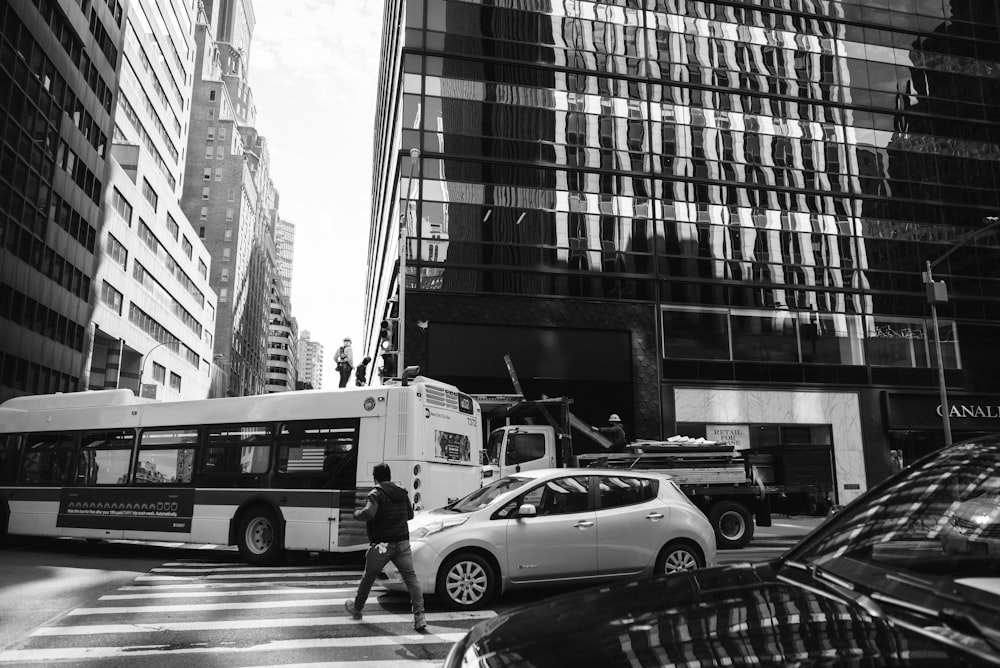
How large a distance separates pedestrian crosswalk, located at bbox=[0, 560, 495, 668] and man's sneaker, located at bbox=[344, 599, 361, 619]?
0.11m

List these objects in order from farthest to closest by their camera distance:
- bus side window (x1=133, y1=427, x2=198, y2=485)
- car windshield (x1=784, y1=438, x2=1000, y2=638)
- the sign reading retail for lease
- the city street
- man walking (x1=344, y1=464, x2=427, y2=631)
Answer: the sign reading retail for lease
bus side window (x1=133, y1=427, x2=198, y2=485)
man walking (x1=344, y1=464, x2=427, y2=631)
the city street
car windshield (x1=784, y1=438, x2=1000, y2=638)

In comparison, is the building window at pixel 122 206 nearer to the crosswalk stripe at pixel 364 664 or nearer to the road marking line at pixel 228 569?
the road marking line at pixel 228 569

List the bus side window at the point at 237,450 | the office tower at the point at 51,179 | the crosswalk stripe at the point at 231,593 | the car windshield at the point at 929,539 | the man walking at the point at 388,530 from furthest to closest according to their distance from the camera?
1. the office tower at the point at 51,179
2. the bus side window at the point at 237,450
3. the crosswalk stripe at the point at 231,593
4. the man walking at the point at 388,530
5. the car windshield at the point at 929,539

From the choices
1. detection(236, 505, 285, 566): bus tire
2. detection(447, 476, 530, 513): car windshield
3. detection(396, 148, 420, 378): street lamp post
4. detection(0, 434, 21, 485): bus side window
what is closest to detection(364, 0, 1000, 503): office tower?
detection(396, 148, 420, 378): street lamp post

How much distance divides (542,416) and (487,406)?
1.88m

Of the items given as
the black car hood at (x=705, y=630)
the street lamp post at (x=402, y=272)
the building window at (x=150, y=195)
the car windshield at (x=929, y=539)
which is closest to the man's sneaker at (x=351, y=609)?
the black car hood at (x=705, y=630)

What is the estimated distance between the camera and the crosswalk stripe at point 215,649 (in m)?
6.37

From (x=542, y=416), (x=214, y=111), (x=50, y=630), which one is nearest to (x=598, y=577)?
(x=50, y=630)

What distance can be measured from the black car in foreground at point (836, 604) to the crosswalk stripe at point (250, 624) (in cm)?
532

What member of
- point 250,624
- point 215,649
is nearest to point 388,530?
point 250,624

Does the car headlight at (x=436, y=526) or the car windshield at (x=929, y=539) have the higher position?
the car windshield at (x=929, y=539)

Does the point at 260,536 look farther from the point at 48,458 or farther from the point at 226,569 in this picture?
the point at 48,458

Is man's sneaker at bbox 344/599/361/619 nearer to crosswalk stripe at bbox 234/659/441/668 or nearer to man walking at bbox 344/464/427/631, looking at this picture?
man walking at bbox 344/464/427/631

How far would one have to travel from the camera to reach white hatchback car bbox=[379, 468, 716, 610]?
26.7 feet
